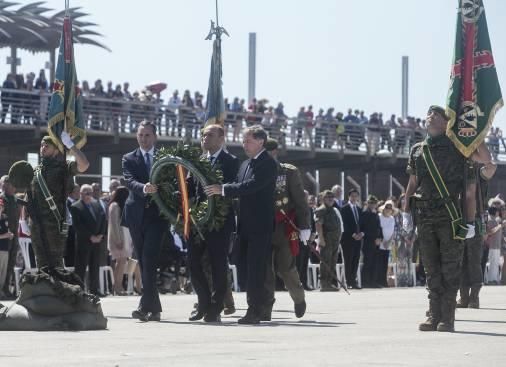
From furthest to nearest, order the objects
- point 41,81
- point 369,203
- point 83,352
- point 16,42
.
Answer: point 16,42
point 41,81
point 369,203
point 83,352

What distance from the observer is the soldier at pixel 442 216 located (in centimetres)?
1310

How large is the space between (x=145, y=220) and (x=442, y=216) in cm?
319

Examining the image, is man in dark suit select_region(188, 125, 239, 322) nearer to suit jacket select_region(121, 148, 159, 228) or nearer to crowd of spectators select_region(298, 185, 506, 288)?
suit jacket select_region(121, 148, 159, 228)

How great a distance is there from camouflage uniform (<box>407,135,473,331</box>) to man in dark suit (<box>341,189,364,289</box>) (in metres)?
14.7

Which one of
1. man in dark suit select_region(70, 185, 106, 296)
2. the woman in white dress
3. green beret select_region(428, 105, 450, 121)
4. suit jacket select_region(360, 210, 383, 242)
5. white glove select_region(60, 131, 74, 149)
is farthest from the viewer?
suit jacket select_region(360, 210, 383, 242)

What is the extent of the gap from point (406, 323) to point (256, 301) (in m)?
1.57

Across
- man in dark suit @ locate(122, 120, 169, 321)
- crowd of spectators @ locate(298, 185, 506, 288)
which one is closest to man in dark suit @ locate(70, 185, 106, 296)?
crowd of spectators @ locate(298, 185, 506, 288)

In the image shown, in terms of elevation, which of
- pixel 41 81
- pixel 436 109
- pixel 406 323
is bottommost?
pixel 406 323

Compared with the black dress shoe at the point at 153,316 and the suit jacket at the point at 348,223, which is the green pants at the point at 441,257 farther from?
the suit jacket at the point at 348,223

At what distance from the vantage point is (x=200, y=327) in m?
13.5

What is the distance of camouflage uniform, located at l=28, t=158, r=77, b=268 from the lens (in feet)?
48.0

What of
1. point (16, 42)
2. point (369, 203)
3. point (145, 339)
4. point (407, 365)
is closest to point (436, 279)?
point (145, 339)

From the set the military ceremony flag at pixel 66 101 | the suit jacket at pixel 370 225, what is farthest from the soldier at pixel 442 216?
the suit jacket at pixel 370 225

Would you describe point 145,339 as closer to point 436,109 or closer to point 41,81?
point 436,109
